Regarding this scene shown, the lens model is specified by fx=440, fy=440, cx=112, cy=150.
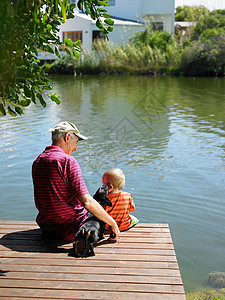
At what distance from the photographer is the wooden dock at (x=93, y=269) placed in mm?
2814

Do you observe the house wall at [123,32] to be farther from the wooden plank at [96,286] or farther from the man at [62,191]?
the wooden plank at [96,286]

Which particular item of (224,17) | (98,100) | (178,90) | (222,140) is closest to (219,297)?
(222,140)

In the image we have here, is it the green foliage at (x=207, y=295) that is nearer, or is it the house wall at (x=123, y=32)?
the green foliage at (x=207, y=295)

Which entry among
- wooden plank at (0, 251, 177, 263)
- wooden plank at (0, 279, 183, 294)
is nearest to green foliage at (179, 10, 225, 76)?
wooden plank at (0, 251, 177, 263)

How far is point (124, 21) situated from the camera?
40.9 metres

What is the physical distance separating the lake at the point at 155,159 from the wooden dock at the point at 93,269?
3.80ft

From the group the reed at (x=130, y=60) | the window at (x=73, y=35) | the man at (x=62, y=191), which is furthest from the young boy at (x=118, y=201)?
the window at (x=73, y=35)

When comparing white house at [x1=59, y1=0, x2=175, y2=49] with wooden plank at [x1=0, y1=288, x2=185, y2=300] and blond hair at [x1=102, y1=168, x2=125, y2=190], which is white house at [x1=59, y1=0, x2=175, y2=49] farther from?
wooden plank at [x1=0, y1=288, x2=185, y2=300]

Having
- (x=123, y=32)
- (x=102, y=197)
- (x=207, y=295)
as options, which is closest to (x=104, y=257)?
(x=102, y=197)

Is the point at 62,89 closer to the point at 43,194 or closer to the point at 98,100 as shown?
the point at 98,100

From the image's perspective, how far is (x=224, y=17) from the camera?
3709cm

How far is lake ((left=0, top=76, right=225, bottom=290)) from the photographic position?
5.58 metres

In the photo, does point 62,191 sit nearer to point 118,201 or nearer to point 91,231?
point 91,231

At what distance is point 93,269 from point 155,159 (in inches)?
226
